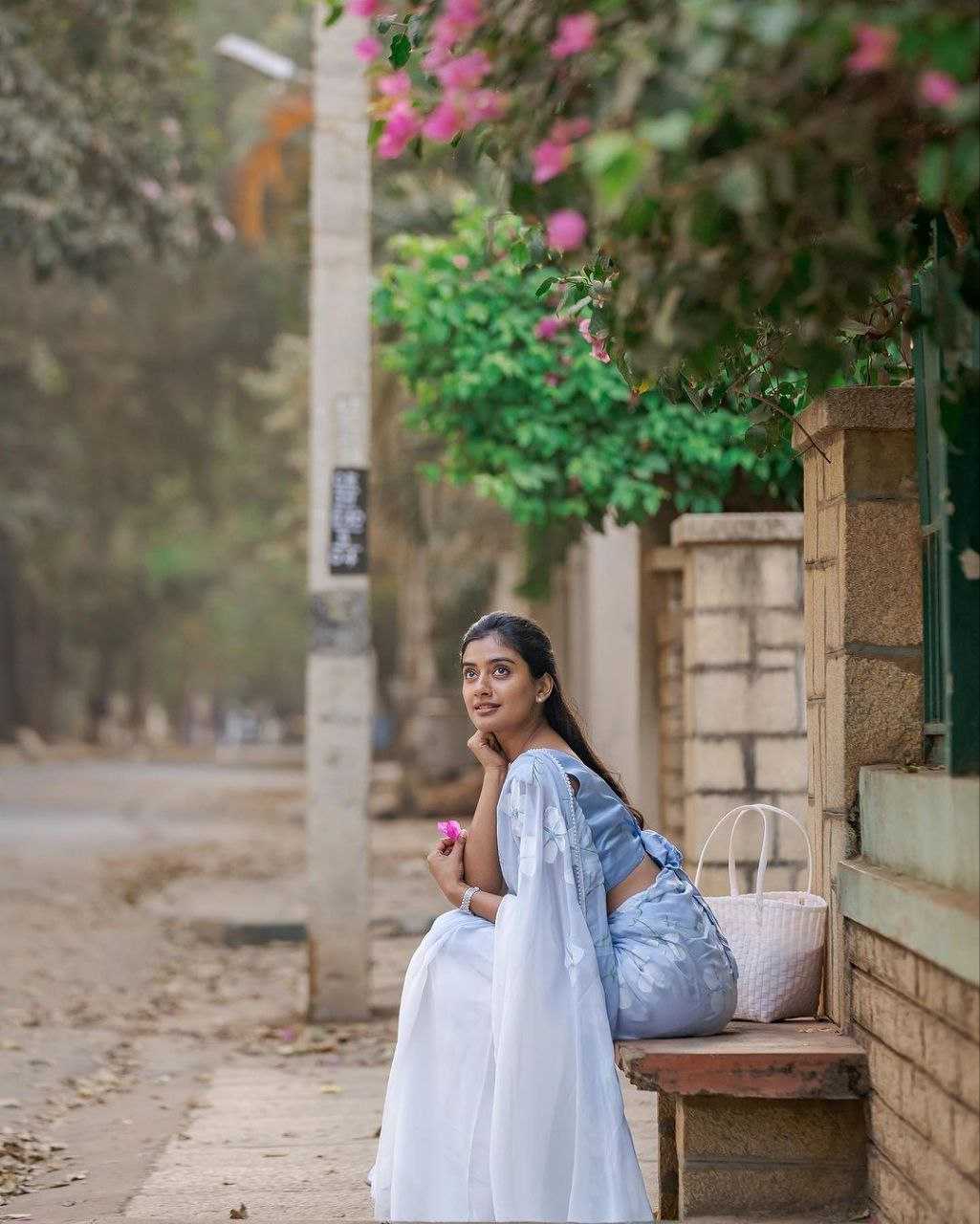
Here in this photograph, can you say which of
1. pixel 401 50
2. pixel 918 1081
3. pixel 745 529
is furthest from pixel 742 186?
pixel 745 529

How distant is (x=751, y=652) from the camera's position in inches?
339

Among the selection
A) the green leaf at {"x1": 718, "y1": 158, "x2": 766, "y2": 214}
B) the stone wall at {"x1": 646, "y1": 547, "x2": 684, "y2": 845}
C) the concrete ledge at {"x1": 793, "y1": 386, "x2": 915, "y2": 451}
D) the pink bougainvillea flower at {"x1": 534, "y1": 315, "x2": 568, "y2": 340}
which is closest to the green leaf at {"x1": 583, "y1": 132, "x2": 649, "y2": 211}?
the green leaf at {"x1": 718, "y1": 158, "x2": 766, "y2": 214}

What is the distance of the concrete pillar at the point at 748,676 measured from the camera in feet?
28.1

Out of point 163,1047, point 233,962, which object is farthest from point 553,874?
point 233,962

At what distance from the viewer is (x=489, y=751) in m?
5.27

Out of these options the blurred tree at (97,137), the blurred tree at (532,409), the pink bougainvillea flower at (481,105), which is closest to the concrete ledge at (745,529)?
the blurred tree at (532,409)

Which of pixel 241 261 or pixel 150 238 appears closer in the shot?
pixel 150 238

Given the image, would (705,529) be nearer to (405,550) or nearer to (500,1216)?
(500,1216)

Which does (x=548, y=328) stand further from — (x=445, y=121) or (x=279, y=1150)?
(x=445, y=121)

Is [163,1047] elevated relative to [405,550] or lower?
lower

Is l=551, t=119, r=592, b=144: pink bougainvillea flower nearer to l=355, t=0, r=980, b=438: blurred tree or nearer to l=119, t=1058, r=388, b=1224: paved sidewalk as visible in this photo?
l=355, t=0, r=980, b=438: blurred tree

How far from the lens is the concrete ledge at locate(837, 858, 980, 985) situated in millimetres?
3666

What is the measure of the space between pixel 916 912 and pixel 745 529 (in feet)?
15.1

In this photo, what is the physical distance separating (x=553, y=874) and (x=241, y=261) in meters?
31.7
